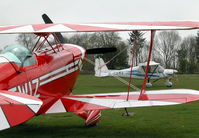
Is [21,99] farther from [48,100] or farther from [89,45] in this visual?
[89,45]

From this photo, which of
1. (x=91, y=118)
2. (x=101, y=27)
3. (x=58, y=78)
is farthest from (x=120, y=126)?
(x=101, y=27)

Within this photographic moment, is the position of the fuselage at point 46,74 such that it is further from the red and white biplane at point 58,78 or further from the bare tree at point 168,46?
the bare tree at point 168,46

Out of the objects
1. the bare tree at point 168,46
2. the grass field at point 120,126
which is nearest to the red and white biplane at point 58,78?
the grass field at point 120,126

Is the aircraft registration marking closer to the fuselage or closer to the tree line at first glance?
the fuselage

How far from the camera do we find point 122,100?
6.25 metres

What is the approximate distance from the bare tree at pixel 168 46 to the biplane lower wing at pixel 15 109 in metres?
56.9

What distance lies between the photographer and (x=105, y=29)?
18.7 feet

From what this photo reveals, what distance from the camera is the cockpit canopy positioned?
18.3 feet

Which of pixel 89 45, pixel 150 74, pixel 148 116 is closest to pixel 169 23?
pixel 148 116

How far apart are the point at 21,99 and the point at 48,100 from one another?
7.16 ft

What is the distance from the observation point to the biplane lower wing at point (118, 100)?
5.87 m

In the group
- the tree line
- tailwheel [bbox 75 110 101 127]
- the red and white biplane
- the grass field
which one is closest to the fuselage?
the red and white biplane

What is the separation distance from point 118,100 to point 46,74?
52.8 inches

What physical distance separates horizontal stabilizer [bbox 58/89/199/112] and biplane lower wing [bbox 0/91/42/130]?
2065mm
